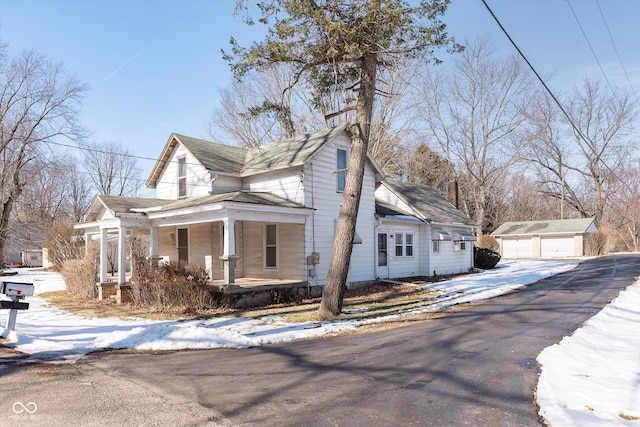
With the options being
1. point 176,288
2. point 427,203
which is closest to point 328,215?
point 176,288

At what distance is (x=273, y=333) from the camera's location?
9219 millimetres

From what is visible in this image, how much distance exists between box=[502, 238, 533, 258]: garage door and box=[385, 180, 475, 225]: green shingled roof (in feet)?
78.5

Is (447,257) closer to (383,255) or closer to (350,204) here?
(383,255)

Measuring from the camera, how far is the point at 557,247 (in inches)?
1741

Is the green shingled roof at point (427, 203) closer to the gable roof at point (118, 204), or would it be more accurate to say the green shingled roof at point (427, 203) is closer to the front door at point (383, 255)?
the front door at point (383, 255)

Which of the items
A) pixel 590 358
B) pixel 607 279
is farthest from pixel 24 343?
pixel 607 279

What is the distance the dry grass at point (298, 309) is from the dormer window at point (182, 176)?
5218mm

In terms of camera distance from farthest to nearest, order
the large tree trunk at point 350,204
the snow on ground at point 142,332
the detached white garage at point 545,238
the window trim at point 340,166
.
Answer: the detached white garage at point 545,238
the window trim at point 340,166
the large tree trunk at point 350,204
the snow on ground at point 142,332

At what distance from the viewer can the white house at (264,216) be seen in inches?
575

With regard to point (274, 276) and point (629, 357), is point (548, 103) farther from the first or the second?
point (629, 357)

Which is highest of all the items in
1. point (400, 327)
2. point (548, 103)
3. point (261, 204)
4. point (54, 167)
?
point (548, 103)

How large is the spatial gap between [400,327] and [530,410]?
5.19m

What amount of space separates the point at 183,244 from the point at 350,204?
31.9ft

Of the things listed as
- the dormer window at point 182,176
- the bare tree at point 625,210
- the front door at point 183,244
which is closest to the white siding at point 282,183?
the dormer window at point 182,176
